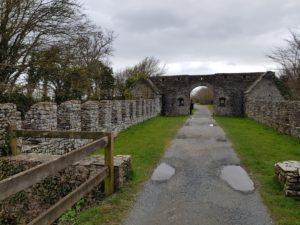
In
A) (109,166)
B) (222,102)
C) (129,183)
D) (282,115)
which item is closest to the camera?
(109,166)

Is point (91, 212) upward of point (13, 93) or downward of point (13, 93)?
downward

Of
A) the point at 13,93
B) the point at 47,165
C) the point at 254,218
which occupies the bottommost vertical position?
the point at 254,218

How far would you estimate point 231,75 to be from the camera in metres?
34.4

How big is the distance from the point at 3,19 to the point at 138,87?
76.7ft

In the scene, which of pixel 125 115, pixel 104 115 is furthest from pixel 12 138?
pixel 125 115

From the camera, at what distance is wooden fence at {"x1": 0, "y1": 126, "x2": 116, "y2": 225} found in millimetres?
3292

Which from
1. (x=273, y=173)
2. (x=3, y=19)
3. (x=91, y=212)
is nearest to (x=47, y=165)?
(x=91, y=212)

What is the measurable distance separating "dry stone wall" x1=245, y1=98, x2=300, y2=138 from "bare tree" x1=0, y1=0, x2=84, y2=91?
1017cm

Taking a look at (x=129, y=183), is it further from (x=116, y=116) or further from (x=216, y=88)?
(x=216, y=88)

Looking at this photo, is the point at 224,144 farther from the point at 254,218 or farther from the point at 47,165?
the point at 47,165

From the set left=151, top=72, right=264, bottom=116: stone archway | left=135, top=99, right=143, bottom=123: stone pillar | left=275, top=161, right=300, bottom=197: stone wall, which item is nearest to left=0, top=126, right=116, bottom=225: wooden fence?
left=275, top=161, right=300, bottom=197: stone wall

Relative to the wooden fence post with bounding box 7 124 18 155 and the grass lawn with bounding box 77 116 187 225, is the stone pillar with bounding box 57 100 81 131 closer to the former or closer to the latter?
the grass lawn with bounding box 77 116 187 225

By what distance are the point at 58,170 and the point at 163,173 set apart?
165 inches

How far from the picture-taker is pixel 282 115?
1666 centimetres
